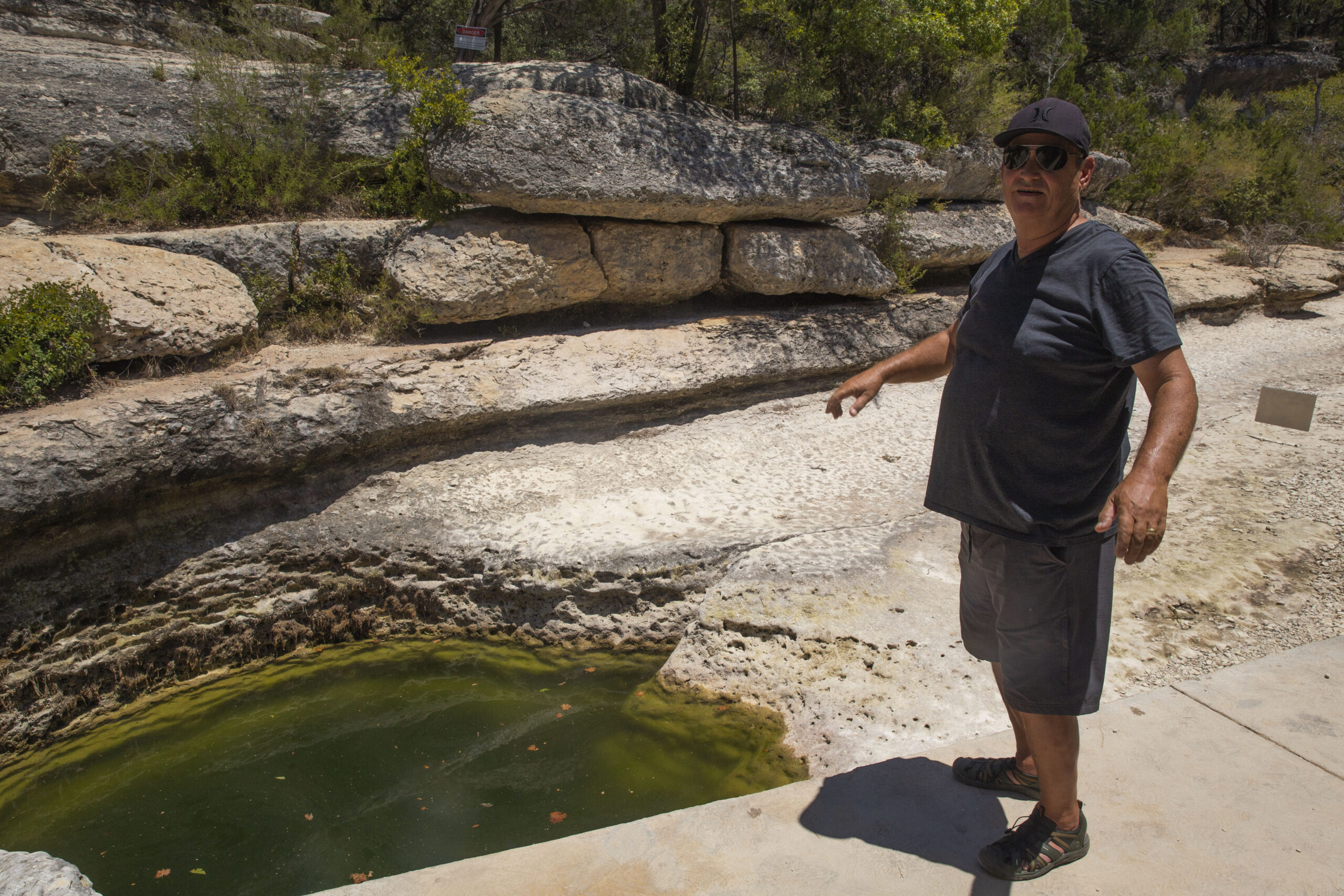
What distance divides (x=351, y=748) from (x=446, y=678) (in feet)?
2.12

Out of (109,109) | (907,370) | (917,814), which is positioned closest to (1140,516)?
(907,370)

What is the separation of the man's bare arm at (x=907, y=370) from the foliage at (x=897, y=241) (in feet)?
18.3

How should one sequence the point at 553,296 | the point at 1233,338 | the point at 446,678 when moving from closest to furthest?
the point at 446,678
the point at 553,296
the point at 1233,338

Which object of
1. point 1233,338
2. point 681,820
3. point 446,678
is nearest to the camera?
point 681,820

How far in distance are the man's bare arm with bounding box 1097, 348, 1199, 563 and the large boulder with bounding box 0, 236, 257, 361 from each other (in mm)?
5293

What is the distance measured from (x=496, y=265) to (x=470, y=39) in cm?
226

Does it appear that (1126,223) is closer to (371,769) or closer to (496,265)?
(496,265)

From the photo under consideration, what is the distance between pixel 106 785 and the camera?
354cm

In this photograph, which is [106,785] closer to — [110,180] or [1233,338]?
[110,180]

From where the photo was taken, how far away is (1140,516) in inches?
63.5

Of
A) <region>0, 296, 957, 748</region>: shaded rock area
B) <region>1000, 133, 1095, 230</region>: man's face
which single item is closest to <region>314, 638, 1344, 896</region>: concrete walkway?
<region>1000, 133, 1095, 230</region>: man's face

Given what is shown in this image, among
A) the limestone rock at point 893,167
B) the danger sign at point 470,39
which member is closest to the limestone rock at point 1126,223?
the limestone rock at point 893,167

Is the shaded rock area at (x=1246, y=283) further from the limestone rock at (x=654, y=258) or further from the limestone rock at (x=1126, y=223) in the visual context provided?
the limestone rock at (x=654, y=258)

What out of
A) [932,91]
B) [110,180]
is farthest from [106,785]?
[932,91]
